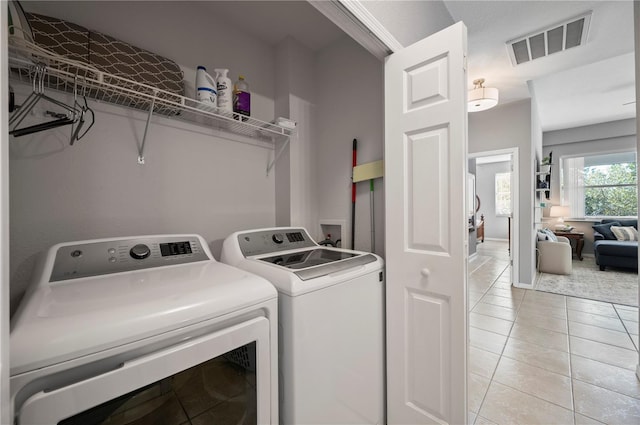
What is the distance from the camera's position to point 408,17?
1.35 metres

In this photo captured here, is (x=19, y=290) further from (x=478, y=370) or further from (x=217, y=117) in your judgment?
(x=478, y=370)

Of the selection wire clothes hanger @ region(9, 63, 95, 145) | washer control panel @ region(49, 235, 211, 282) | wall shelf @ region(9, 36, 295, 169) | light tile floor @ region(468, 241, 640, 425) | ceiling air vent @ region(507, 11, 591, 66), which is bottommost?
light tile floor @ region(468, 241, 640, 425)

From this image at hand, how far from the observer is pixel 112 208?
1.27m

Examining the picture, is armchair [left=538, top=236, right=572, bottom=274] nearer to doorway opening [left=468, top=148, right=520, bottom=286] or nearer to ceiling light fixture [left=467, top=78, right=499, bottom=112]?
ceiling light fixture [left=467, top=78, right=499, bottom=112]

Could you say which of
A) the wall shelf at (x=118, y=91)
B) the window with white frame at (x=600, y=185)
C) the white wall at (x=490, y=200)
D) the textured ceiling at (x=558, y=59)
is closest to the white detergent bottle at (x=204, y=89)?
the wall shelf at (x=118, y=91)

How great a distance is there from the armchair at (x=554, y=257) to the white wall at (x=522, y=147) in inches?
35.1

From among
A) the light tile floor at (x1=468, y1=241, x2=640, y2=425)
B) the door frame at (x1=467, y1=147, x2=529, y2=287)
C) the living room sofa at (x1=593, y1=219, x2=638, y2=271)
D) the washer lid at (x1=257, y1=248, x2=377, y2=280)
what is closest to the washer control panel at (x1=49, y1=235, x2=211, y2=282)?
the washer lid at (x1=257, y1=248, x2=377, y2=280)

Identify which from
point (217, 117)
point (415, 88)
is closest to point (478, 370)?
point (415, 88)

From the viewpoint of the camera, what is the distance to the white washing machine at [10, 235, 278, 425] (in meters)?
0.52

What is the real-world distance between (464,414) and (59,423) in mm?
1392

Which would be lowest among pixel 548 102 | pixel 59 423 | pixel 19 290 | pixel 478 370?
pixel 478 370

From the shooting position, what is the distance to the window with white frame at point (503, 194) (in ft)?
26.8

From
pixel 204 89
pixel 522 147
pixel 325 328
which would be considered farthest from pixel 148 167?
pixel 522 147

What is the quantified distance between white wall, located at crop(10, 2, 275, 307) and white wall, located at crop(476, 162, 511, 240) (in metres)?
8.69
